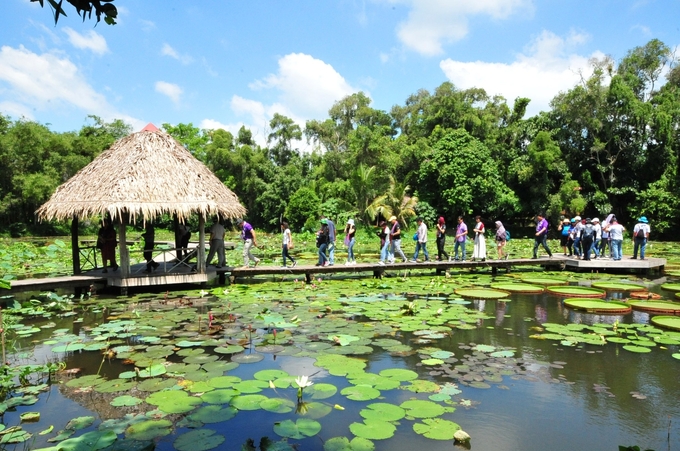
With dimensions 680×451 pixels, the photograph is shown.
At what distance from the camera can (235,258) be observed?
1727cm

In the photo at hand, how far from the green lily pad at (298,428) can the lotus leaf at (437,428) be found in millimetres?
875

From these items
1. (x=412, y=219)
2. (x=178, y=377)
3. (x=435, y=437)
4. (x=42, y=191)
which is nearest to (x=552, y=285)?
(x=435, y=437)

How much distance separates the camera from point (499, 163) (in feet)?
95.9

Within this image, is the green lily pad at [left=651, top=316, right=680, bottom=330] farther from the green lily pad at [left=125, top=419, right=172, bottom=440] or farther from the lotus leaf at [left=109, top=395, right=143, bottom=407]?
the lotus leaf at [left=109, top=395, right=143, bottom=407]

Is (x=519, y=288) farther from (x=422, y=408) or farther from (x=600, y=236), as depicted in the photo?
(x=422, y=408)

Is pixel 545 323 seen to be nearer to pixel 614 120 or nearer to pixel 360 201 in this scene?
pixel 360 201

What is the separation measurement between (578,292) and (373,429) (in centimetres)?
790

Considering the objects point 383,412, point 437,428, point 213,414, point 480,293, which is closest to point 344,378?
point 383,412

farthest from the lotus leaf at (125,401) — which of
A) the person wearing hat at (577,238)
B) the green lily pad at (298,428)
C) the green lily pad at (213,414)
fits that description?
the person wearing hat at (577,238)

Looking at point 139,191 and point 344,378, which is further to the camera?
point 139,191

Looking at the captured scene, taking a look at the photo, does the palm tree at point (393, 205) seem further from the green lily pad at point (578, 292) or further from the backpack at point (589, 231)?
the green lily pad at point (578, 292)

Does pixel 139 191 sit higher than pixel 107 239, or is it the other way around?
pixel 139 191

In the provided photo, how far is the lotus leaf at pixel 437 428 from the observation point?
3768mm

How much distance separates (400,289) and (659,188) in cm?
2250
